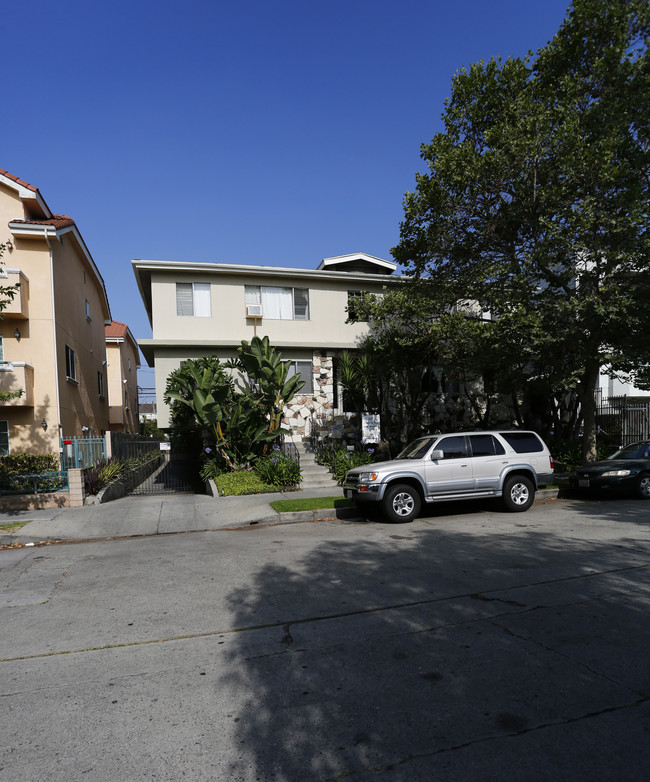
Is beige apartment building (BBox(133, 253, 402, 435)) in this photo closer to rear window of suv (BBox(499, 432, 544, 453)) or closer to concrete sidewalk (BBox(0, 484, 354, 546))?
concrete sidewalk (BBox(0, 484, 354, 546))

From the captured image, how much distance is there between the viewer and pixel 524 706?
11.4 feet

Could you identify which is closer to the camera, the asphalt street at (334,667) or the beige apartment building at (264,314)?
the asphalt street at (334,667)

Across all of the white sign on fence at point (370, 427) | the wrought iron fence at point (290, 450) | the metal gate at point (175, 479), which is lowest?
the metal gate at point (175, 479)

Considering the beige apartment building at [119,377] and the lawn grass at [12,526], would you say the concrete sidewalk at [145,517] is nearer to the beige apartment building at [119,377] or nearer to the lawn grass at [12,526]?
the lawn grass at [12,526]

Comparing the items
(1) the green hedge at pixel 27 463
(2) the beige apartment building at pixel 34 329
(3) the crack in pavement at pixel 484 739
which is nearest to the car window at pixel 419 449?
(3) the crack in pavement at pixel 484 739

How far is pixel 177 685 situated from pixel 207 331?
51.7 ft

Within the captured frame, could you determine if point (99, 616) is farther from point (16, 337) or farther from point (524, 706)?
point (16, 337)

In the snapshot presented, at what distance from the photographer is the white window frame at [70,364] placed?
58.8 feet

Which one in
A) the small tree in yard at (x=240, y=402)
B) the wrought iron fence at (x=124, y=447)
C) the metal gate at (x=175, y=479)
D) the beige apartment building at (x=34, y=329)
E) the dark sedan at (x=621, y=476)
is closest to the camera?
the dark sedan at (x=621, y=476)

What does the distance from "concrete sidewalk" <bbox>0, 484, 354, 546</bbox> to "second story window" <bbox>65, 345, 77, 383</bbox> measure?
6.10 m

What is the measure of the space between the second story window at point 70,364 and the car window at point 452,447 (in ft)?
41.9

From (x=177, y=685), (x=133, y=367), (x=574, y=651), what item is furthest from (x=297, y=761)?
(x=133, y=367)

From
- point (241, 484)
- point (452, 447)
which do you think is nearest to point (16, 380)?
point (241, 484)

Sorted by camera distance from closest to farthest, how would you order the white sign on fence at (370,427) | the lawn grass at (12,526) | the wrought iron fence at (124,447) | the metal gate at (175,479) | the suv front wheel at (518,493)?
the lawn grass at (12,526) → the suv front wheel at (518,493) → the white sign on fence at (370,427) → the wrought iron fence at (124,447) → the metal gate at (175,479)
